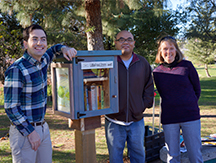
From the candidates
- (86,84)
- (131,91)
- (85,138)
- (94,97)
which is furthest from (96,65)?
(85,138)

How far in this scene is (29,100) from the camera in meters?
1.97

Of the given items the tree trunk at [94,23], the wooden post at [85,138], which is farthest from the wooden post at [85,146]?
the tree trunk at [94,23]

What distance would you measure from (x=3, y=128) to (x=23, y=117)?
4989 millimetres

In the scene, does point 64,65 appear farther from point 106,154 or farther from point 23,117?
point 106,154

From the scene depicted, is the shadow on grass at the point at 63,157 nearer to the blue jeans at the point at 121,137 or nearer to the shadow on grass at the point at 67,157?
the shadow on grass at the point at 67,157

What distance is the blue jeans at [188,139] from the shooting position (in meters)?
2.65

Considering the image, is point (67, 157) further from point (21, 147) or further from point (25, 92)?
point (25, 92)

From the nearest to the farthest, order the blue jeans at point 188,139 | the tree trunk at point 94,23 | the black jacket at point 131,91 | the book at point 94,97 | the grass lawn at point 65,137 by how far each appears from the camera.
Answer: the book at point 94,97 → the black jacket at point 131,91 → the blue jeans at point 188,139 → the grass lawn at point 65,137 → the tree trunk at point 94,23

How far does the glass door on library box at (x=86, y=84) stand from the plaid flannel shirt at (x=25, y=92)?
21cm

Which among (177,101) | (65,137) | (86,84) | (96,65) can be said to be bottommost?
(65,137)

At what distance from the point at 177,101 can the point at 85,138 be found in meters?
1.19

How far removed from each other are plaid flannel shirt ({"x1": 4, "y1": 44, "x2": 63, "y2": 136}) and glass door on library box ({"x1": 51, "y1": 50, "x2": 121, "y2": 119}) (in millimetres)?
211

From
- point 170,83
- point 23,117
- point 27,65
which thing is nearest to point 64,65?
point 27,65

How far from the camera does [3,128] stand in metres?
6.25
